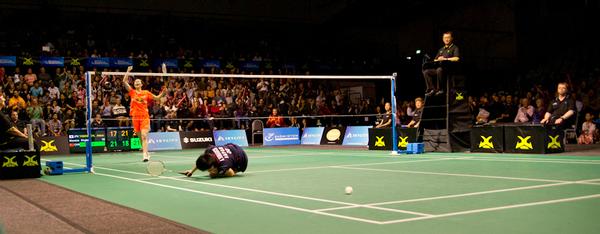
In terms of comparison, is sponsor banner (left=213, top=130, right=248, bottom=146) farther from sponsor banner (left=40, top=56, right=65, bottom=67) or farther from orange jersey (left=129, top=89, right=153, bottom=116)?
orange jersey (left=129, top=89, right=153, bottom=116)

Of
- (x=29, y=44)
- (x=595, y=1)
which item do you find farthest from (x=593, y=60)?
(x=29, y=44)

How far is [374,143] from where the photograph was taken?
19781mm

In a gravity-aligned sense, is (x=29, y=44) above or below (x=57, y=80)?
above

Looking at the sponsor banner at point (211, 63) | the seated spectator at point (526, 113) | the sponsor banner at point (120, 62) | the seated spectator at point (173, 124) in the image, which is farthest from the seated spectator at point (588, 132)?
the sponsor banner at point (120, 62)

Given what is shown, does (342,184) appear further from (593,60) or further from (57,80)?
(593,60)

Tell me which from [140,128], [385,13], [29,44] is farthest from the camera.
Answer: [385,13]

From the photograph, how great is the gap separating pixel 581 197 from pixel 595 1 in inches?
1214

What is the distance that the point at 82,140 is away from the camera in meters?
22.9

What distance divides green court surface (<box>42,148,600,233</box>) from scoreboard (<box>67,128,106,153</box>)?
36.5 feet

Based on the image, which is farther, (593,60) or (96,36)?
(96,36)

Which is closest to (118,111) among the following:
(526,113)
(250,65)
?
(250,65)

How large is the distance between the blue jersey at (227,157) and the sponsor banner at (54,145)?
46.5 feet

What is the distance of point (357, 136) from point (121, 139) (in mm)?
9301

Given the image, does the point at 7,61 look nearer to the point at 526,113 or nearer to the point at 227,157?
the point at 227,157
